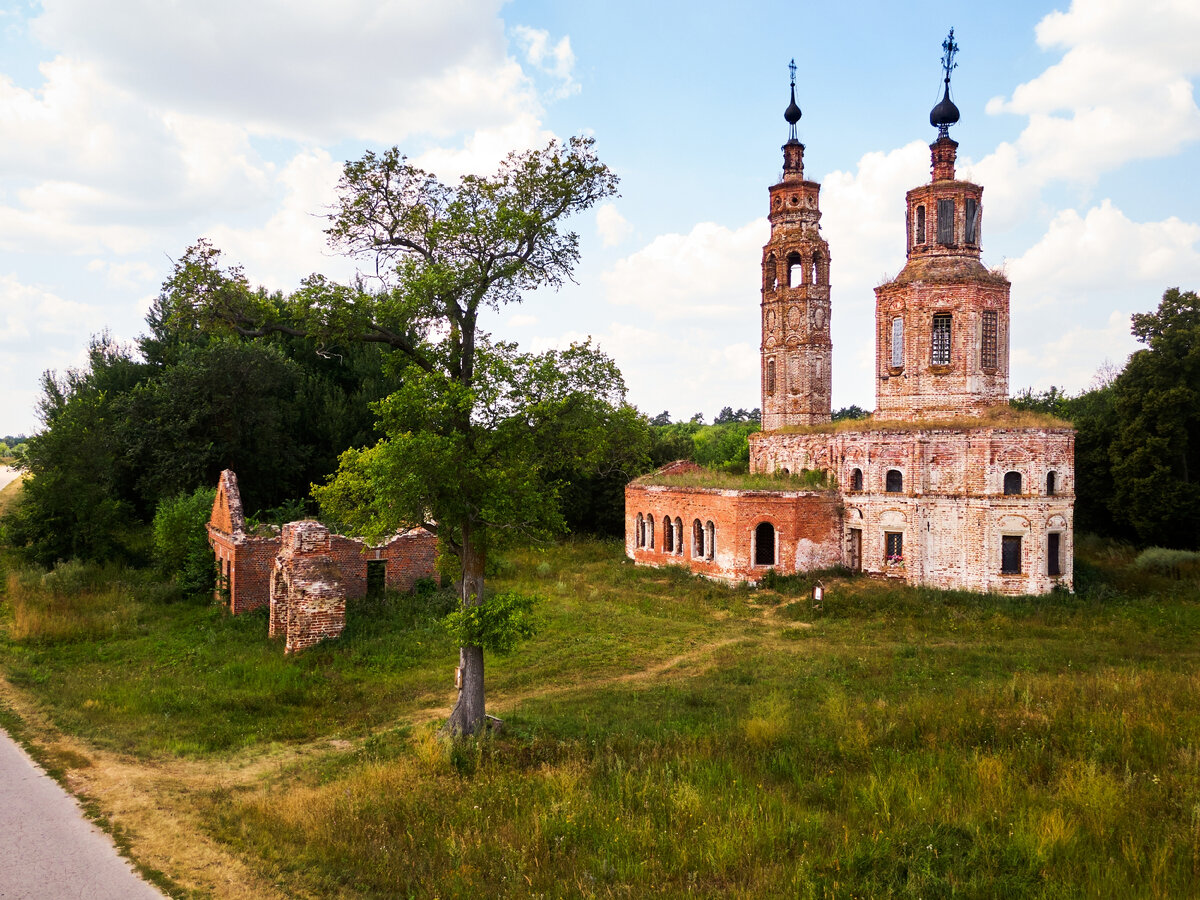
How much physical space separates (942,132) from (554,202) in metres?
22.4

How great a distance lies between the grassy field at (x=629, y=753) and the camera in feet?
21.5

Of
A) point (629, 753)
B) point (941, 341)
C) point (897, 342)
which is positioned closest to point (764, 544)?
point (897, 342)

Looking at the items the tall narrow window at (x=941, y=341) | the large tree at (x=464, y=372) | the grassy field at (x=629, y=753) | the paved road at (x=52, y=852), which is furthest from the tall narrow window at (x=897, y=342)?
the paved road at (x=52, y=852)

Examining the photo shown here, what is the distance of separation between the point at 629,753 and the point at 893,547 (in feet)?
55.5

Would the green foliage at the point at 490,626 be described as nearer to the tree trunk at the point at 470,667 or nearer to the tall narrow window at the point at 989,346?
the tree trunk at the point at 470,667

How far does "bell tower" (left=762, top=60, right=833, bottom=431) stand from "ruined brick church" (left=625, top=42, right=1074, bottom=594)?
3.09m

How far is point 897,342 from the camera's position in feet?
84.9

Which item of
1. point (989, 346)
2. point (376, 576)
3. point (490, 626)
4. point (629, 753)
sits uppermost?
point (989, 346)

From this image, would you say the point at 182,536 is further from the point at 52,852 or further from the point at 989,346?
the point at 989,346

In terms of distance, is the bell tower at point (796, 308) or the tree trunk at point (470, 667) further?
the bell tower at point (796, 308)

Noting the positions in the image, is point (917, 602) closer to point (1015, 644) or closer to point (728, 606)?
point (1015, 644)

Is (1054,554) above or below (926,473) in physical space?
below

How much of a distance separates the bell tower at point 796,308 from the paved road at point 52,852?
1124 inches

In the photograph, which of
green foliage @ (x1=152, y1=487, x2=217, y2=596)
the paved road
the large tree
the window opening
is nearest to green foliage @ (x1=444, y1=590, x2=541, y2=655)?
the large tree
